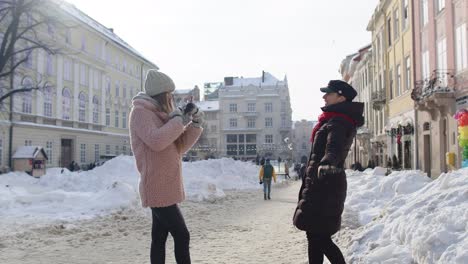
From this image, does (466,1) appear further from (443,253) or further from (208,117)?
(208,117)

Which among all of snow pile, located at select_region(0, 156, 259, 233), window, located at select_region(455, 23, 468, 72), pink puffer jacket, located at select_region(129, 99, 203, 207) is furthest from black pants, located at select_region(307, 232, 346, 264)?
window, located at select_region(455, 23, 468, 72)

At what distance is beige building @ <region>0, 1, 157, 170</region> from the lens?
35.5 m

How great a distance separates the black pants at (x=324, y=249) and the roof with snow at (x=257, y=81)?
286 ft

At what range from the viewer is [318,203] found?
3732 mm

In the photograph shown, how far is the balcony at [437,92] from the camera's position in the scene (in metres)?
18.2

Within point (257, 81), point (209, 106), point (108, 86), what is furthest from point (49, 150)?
point (257, 81)

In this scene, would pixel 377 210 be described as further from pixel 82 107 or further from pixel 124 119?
pixel 124 119

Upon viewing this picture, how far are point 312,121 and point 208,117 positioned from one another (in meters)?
46.4

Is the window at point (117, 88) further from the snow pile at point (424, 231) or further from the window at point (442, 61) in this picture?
the snow pile at point (424, 231)

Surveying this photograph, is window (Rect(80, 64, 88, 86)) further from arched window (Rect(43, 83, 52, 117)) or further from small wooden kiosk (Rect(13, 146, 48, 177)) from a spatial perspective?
small wooden kiosk (Rect(13, 146, 48, 177))

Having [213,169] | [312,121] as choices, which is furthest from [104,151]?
[312,121]

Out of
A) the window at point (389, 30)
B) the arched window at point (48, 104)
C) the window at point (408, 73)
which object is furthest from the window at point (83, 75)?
the window at point (408, 73)

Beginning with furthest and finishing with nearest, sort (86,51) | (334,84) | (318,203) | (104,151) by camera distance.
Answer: (104,151)
(86,51)
(334,84)
(318,203)

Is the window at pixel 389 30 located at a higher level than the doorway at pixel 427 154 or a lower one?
higher
